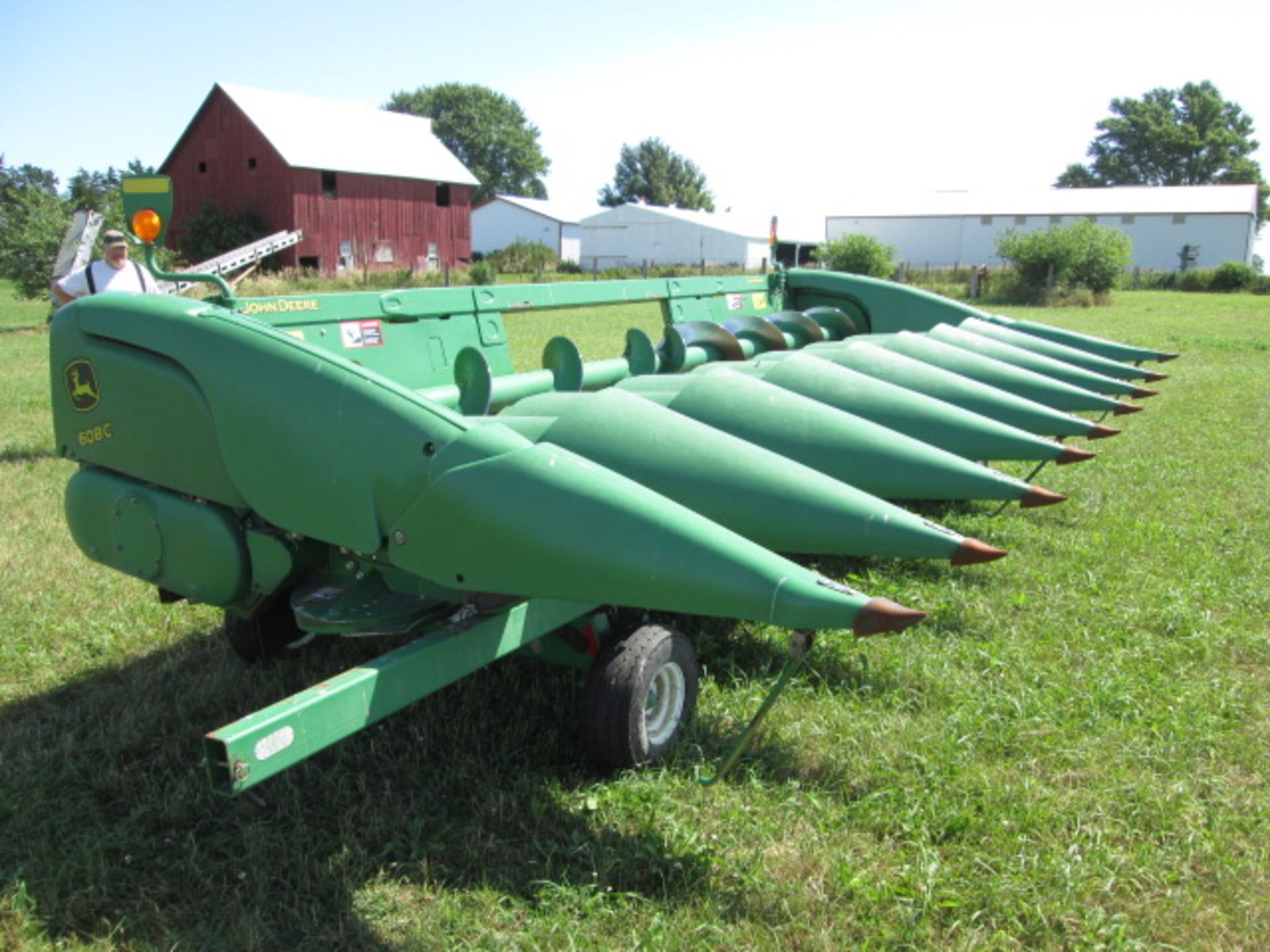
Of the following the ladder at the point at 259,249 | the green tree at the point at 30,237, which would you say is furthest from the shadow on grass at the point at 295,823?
the ladder at the point at 259,249

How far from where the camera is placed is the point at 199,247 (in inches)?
1204

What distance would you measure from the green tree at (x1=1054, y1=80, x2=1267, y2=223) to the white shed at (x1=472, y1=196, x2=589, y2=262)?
1661 inches

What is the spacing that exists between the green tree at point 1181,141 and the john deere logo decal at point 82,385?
78.2 m

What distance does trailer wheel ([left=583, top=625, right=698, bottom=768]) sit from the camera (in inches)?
101

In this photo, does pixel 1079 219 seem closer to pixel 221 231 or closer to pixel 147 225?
pixel 221 231

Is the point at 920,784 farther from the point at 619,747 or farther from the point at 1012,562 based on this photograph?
the point at 1012,562

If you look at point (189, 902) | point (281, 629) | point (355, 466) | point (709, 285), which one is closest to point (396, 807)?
point (189, 902)

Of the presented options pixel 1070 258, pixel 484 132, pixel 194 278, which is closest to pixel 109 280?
pixel 194 278

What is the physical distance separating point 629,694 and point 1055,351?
15.0 ft

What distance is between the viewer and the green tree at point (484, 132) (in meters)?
77.8

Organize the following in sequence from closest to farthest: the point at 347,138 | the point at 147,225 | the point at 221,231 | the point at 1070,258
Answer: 1. the point at 147,225
2. the point at 1070,258
3. the point at 221,231
4. the point at 347,138

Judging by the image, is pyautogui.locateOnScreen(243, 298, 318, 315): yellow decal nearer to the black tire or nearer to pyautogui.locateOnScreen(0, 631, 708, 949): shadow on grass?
the black tire

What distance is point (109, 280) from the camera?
6.03 m

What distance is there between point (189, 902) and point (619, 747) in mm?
1063
